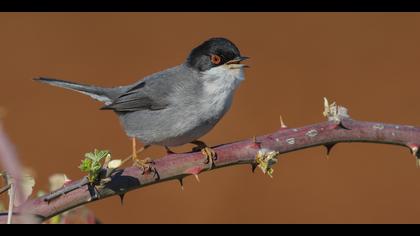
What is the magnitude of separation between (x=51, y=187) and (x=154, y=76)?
192 centimetres

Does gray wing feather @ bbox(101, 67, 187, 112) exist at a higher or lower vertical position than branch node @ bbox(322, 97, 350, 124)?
higher

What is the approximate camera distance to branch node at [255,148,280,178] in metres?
1.87

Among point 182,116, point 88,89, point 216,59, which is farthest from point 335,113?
point 88,89

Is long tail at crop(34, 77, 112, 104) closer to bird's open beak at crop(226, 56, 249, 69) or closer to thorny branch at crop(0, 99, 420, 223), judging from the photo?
bird's open beak at crop(226, 56, 249, 69)

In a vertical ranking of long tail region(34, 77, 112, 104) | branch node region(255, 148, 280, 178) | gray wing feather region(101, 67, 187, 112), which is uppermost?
long tail region(34, 77, 112, 104)

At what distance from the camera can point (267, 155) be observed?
1888mm

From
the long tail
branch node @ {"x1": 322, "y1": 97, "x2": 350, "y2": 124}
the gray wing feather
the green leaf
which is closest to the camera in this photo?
the green leaf

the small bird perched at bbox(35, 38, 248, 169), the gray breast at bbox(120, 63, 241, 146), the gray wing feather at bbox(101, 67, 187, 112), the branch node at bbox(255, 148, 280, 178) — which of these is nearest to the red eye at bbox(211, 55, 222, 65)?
the small bird perched at bbox(35, 38, 248, 169)

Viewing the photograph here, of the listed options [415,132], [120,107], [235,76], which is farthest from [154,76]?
[415,132]

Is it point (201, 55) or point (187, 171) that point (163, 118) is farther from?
point (187, 171)

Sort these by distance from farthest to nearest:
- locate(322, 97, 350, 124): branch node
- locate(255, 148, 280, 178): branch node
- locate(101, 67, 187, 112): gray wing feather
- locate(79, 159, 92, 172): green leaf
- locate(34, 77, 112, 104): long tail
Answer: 1. locate(34, 77, 112, 104): long tail
2. locate(101, 67, 187, 112): gray wing feather
3. locate(322, 97, 350, 124): branch node
4. locate(255, 148, 280, 178): branch node
5. locate(79, 159, 92, 172): green leaf

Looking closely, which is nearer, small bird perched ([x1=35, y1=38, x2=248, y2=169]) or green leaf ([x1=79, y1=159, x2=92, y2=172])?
green leaf ([x1=79, y1=159, x2=92, y2=172])

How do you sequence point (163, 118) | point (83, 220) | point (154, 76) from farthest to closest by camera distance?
point (154, 76) → point (163, 118) → point (83, 220)

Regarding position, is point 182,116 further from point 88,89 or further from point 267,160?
point 267,160
